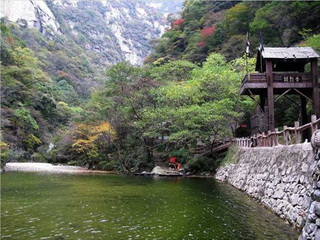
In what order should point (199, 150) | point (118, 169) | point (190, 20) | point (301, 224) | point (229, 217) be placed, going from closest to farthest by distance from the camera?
point (301, 224), point (229, 217), point (199, 150), point (118, 169), point (190, 20)

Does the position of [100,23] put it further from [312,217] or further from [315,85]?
[312,217]

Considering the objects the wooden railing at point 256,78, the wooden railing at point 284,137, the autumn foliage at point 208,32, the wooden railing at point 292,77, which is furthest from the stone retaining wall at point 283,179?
the autumn foliage at point 208,32

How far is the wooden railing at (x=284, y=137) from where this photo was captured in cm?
864

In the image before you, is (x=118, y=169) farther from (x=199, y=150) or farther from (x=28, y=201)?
(x=28, y=201)

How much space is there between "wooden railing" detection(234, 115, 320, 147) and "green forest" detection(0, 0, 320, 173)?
194 inches

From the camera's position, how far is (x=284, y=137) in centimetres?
1112

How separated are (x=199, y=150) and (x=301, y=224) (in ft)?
65.4

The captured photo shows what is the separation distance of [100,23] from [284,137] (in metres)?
108

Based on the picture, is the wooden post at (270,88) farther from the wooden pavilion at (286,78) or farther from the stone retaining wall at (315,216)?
the stone retaining wall at (315,216)

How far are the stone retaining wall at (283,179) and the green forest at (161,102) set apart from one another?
7546mm

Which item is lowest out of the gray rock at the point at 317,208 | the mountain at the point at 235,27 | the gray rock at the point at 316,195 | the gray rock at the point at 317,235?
the gray rock at the point at 317,235

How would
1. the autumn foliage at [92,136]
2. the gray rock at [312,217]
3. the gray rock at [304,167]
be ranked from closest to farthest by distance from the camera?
1. the gray rock at [312,217]
2. the gray rock at [304,167]
3. the autumn foliage at [92,136]

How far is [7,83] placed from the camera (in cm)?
3869

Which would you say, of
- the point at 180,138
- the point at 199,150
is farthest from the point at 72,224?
the point at 199,150
